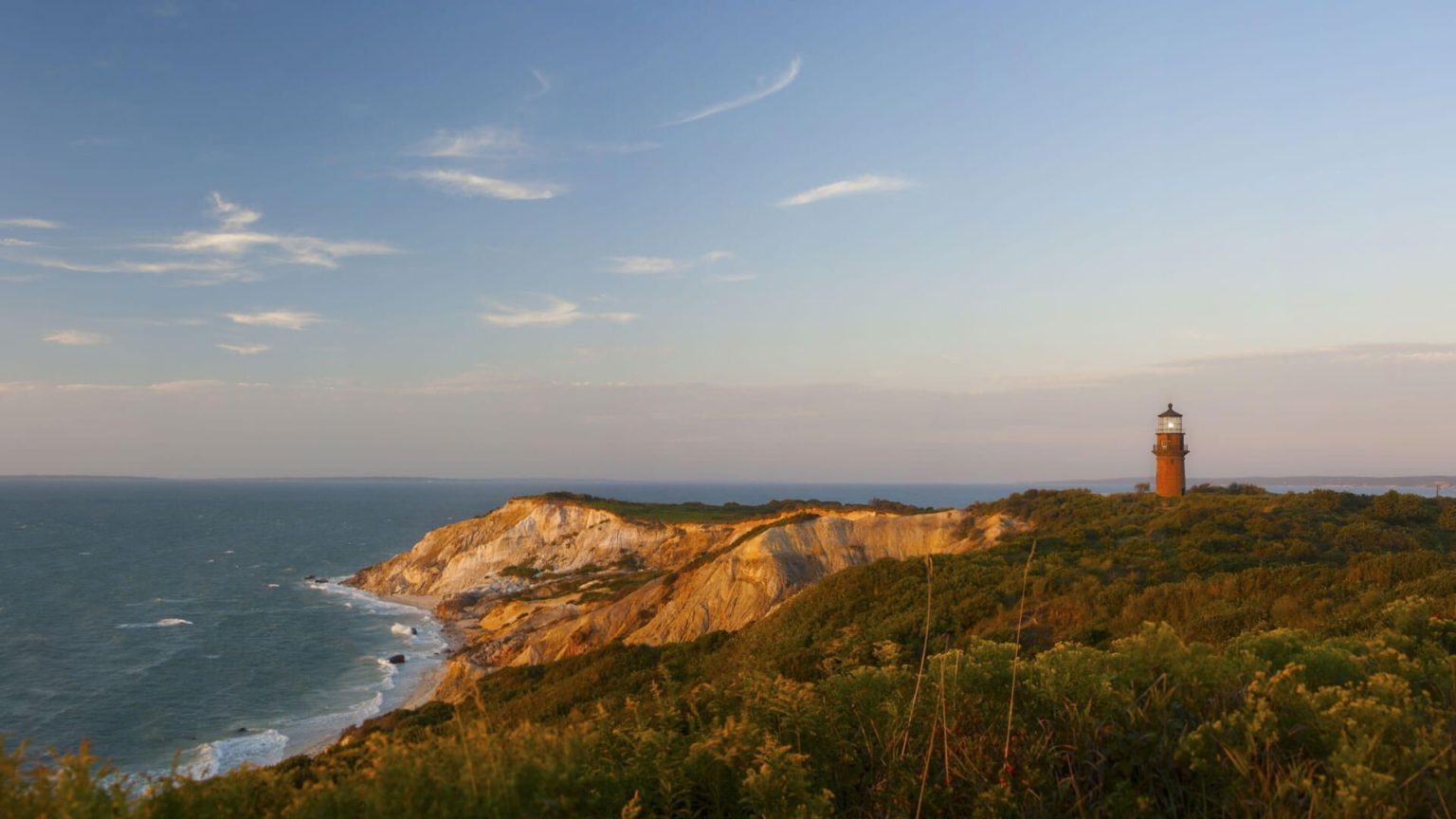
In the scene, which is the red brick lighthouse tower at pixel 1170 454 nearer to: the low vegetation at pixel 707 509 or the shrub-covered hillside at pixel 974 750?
the low vegetation at pixel 707 509

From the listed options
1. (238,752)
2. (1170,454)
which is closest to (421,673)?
(238,752)

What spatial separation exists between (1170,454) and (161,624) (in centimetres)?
6763

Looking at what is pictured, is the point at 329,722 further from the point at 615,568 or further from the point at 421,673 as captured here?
the point at 615,568

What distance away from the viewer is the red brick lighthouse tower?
43.6 metres

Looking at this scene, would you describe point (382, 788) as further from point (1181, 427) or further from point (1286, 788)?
point (1181, 427)

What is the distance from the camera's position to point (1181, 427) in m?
44.2

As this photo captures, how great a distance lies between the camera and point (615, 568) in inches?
2670

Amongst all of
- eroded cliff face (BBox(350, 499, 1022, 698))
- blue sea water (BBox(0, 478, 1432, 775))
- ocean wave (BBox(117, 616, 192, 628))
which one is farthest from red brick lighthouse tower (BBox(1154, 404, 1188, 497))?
ocean wave (BBox(117, 616, 192, 628))

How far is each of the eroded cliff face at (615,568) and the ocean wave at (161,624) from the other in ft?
59.7

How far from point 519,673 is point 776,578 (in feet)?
53.4

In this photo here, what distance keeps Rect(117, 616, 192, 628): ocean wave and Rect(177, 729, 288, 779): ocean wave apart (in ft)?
92.6

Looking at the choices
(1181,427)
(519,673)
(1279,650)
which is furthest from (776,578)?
(1279,650)

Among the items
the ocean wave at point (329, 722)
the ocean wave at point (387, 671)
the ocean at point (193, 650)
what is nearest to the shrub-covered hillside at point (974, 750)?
the ocean at point (193, 650)

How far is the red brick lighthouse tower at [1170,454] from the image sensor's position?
43.6m
